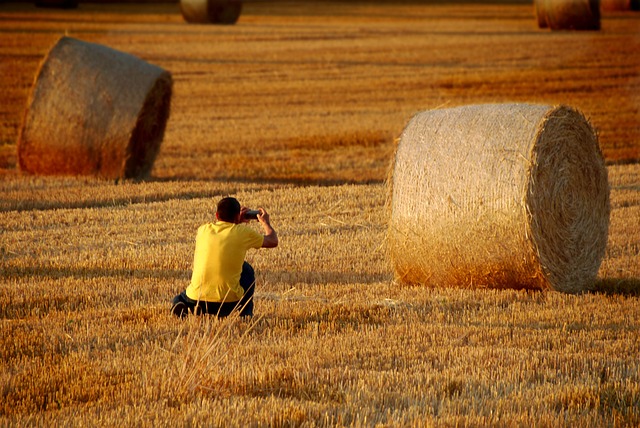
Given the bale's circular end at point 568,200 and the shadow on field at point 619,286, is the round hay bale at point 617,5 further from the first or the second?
the shadow on field at point 619,286

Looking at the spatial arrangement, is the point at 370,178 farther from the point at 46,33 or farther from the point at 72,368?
the point at 46,33

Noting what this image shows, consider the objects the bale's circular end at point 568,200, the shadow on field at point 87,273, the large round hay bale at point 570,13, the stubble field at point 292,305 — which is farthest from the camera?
the large round hay bale at point 570,13

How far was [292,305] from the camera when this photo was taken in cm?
783

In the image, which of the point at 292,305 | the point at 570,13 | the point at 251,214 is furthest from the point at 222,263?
the point at 570,13

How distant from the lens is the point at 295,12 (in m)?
46.6

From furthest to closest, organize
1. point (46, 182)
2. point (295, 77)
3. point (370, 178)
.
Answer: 1. point (295, 77)
2. point (370, 178)
3. point (46, 182)

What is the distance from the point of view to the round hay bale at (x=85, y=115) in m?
13.9

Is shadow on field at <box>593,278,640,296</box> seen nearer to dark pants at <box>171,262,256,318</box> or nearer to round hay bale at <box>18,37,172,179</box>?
dark pants at <box>171,262,256,318</box>

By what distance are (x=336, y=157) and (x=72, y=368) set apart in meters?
10.6

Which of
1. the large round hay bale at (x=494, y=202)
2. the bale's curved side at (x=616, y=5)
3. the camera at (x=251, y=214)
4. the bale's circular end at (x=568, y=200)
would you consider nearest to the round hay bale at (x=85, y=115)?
the large round hay bale at (x=494, y=202)

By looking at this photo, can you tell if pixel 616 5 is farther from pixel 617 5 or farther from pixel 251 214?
pixel 251 214

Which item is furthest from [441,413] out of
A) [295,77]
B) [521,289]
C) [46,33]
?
[46,33]

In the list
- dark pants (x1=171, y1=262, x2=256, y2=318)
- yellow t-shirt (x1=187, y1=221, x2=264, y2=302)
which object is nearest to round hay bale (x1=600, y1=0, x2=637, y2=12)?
dark pants (x1=171, y1=262, x2=256, y2=318)

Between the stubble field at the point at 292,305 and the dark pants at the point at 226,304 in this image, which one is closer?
the stubble field at the point at 292,305
